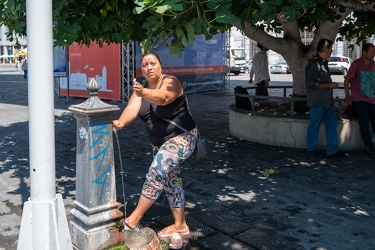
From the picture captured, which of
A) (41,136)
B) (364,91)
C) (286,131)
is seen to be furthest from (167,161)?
(364,91)

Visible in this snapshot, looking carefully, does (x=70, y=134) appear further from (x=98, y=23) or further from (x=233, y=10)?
(x=233, y=10)

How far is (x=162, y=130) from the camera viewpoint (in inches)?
164

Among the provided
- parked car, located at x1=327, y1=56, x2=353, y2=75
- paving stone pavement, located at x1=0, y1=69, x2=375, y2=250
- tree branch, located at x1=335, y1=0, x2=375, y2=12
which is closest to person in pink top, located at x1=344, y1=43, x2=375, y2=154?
paving stone pavement, located at x1=0, y1=69, x2=375, y2=250

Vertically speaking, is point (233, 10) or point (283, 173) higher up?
point (233, 10)

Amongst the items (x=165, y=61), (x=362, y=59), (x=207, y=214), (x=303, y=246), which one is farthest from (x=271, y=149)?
(x=165, y=61)

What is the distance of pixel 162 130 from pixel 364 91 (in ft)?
16.0

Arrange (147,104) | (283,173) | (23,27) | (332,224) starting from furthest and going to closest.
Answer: (283,173) < (23,27) < (332,224) < (147,104)

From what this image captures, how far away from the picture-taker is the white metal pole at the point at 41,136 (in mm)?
3178

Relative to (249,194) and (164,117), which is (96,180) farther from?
(249,194)

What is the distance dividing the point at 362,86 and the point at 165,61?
10.8 m

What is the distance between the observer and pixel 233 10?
5082 millimetres

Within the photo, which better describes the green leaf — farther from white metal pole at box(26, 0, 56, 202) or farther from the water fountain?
white metal pole at box(26, 0, 56, 202)

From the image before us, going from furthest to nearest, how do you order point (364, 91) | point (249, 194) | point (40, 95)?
point (364, 91) < point (249, 194) < point (40, 95)

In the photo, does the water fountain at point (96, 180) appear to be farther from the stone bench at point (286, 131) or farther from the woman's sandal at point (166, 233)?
the stone bench at point (286, 131)
